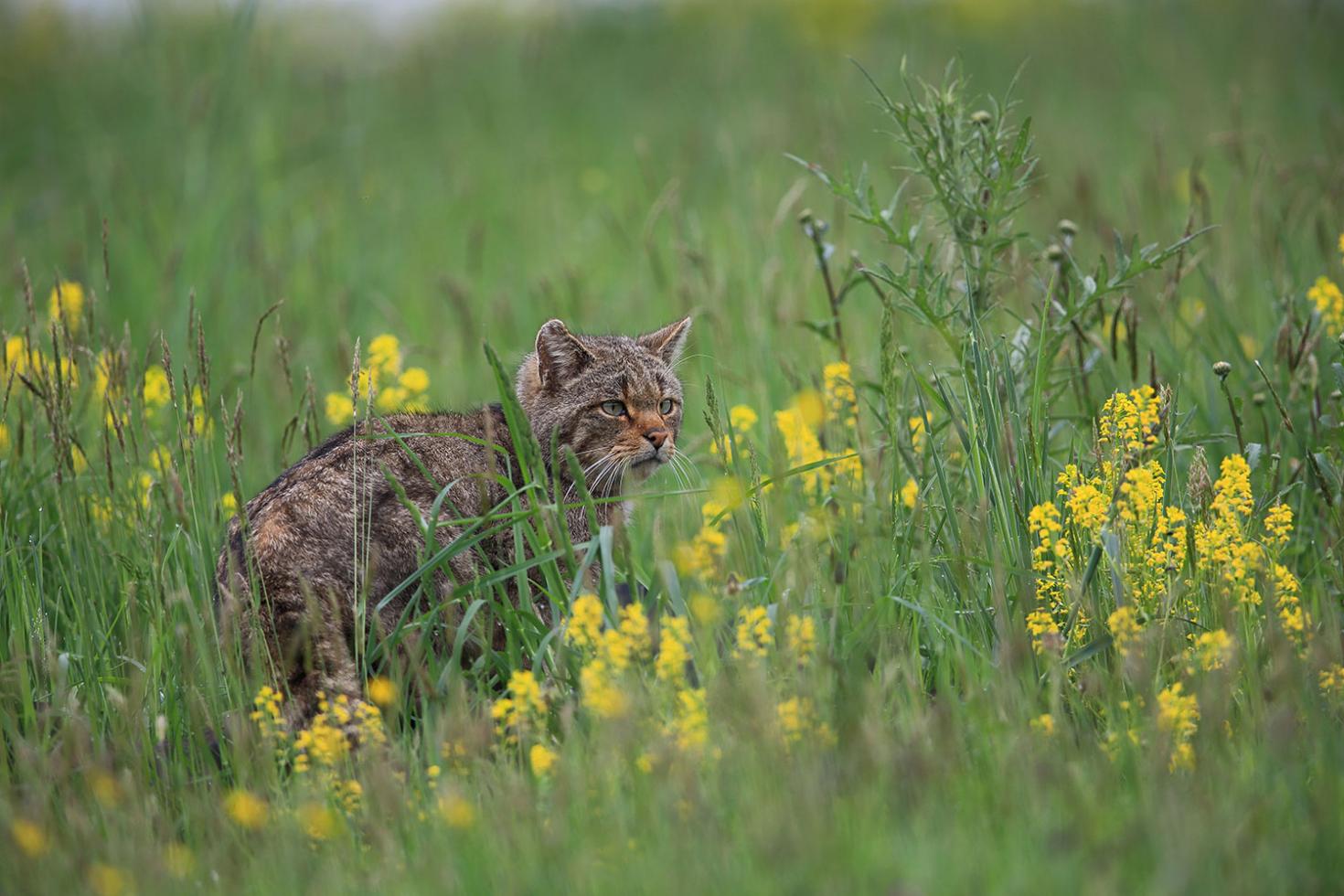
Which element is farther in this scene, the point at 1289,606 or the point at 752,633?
the point at 1289,606

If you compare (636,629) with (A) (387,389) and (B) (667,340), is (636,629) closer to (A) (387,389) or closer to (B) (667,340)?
(B) (667,340)

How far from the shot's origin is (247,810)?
106 inches

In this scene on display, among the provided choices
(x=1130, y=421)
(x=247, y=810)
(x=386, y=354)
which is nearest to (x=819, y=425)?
(x=1130, y=421)

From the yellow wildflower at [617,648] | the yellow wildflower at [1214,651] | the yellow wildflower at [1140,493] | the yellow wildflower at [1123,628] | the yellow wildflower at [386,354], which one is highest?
the yellow wildflower at [386,354]

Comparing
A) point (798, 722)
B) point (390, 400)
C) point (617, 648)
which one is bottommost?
point (798, 722)

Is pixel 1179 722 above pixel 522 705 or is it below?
below

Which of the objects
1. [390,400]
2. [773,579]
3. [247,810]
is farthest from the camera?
[390,400]

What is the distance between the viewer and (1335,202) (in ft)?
21.1

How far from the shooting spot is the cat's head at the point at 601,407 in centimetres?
477

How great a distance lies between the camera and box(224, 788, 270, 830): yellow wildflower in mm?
2709

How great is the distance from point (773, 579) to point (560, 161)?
296 inches

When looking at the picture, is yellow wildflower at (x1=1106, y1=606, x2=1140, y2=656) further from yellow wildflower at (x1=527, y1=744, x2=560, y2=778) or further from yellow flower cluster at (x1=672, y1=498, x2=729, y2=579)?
yellow wildflower at (x1=527, y1=744, x2=560, y2=778)

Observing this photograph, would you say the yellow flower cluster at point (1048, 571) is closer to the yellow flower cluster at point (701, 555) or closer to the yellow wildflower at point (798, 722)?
the yellow wildflower at point (798, 722)

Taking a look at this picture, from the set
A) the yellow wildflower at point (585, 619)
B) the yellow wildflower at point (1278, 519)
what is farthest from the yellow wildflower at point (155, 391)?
the yellow wildflower at point (1278, 519)
